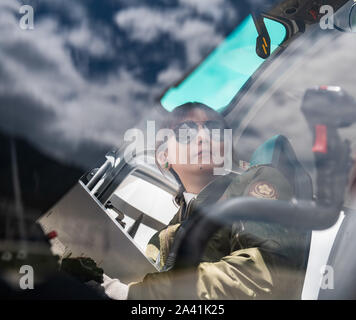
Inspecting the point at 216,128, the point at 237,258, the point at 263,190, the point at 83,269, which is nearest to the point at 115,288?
the point at 83,269

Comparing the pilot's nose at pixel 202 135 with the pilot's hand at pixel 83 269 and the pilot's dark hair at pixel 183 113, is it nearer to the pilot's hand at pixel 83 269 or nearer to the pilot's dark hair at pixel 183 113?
the pilot's dark hair at pixel 183 113

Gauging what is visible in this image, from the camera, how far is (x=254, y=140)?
100cm

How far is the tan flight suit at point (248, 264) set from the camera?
0.82 m

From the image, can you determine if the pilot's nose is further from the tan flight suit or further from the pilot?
the tan flight suit

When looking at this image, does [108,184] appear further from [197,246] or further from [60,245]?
[197,246]

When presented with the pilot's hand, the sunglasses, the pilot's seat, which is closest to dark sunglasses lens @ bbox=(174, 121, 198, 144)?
the sunglasses

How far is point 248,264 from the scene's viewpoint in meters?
0.88

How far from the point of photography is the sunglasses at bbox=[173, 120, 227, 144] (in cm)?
107

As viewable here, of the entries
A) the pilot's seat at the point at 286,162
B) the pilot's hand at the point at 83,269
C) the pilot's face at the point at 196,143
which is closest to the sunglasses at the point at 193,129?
the pilot's face at the point at 196,143

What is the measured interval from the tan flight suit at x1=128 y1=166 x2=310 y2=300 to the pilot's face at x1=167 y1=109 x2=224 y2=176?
0.56ft

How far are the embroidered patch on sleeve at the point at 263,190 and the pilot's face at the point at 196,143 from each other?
0.67 feet

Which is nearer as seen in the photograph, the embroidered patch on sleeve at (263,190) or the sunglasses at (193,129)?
the embroidered patch on sleeve at (263,190)

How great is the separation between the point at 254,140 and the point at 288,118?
0.12 m

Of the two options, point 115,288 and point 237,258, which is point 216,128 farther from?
point 115,288
